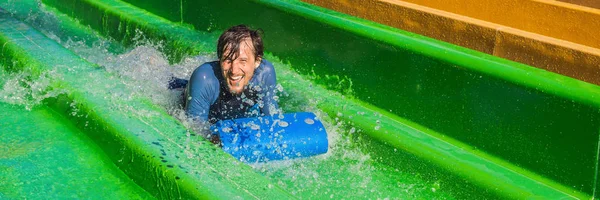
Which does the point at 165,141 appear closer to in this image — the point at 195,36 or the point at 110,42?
the point at 195,36

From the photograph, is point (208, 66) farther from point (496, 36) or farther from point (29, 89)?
point (496, 36)

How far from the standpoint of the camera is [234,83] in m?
3.81

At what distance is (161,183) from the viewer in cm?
287

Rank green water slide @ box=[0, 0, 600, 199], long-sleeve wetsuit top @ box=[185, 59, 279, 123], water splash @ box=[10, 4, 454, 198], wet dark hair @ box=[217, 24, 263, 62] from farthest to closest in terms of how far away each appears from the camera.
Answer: long-sleeve wetsuit top @ box=[185, 59, 279, 123], wet dark hair @ box=[217, 24, 263, 62], water splash @ box=[10, 4, 454, 198], green water slide @ box=[0, 0, 600, 199]

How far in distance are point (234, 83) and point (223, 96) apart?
0.13 m

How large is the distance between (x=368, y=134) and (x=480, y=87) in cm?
61

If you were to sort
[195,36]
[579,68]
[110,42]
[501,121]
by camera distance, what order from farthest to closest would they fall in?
[110,42]
[195,36]
[579,68]
[501,121]

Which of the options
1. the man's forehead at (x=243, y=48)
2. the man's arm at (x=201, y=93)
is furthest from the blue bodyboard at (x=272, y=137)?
the man's forehead at (x=243, y=48)

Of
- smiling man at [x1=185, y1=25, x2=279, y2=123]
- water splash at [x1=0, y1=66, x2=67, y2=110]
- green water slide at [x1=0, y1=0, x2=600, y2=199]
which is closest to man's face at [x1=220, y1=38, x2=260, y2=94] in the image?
smiling man at [x1=185, y1=25, x2=279, y2=123]

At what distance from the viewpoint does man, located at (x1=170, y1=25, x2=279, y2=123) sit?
12.2 feet

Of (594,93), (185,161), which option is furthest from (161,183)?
(594,93)

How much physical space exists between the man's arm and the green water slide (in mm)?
236

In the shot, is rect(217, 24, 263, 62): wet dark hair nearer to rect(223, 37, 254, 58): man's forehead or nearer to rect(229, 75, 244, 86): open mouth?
rect(223, 37, 254, 58): man's forehead

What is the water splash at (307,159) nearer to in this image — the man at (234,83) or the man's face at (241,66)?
the man at (234,83)
